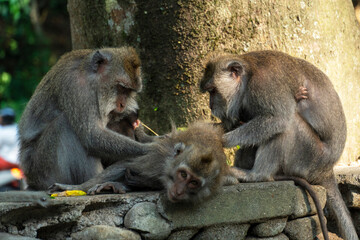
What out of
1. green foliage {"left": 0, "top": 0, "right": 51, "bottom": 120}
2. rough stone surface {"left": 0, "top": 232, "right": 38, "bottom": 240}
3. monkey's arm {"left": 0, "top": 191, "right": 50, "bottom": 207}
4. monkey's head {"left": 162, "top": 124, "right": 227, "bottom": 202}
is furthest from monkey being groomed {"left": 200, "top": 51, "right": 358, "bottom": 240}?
green foliage {"left": 0, "top": 0, "right": 51, "bottom": 120}

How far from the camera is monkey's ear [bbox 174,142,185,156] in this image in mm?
4434

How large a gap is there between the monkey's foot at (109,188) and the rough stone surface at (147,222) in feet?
0.95

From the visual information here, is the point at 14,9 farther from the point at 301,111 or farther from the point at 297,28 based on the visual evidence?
the point at 301,111

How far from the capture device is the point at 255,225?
15.9 feet

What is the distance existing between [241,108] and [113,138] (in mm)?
1417

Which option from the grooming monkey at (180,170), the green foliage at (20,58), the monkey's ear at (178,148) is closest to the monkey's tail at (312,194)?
the grooming monkey at (180,170)

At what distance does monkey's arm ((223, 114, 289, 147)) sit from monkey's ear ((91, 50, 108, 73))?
1496mm

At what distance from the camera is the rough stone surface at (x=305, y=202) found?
4995 millimetres

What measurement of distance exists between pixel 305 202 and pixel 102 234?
2.17m

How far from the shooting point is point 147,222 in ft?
14.1

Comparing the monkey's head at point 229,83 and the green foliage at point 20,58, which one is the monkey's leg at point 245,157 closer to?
the monkey's head at point 229,83

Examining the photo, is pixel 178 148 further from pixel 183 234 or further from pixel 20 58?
pixel 20 58

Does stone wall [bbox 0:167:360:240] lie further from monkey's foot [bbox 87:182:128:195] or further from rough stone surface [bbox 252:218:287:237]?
monkey's foot [bbox 87:182:128:195]

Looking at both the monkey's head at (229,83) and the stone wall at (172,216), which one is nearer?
the stone wall at (172,216)
